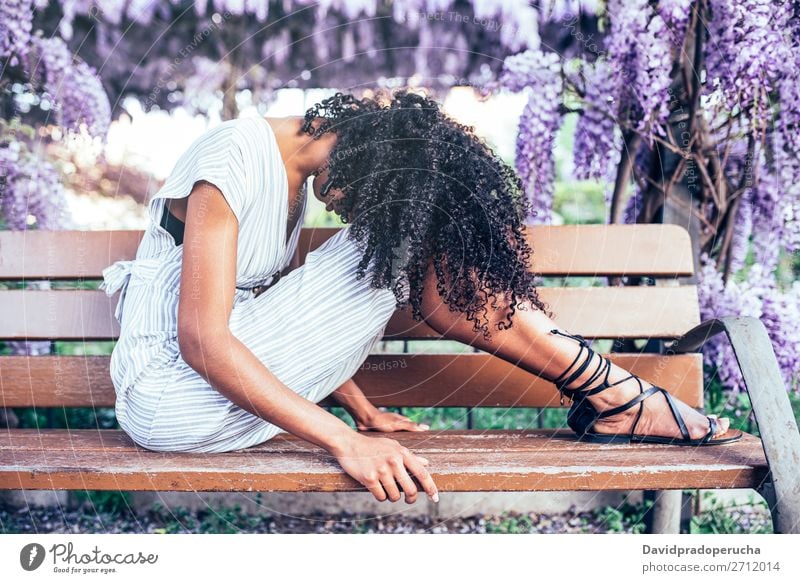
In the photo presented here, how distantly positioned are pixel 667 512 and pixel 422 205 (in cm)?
121

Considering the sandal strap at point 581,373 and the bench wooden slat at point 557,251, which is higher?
the bench wooden slat at point 557,251

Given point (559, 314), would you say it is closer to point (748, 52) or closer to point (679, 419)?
point (679, 419)

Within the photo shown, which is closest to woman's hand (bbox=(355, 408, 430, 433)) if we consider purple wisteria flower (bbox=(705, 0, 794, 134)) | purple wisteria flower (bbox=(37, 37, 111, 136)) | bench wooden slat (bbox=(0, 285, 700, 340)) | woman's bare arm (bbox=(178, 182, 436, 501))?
bench wooden slat (bbox=(0, 285, 700, 340))

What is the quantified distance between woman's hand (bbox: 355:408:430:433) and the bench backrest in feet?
0.43

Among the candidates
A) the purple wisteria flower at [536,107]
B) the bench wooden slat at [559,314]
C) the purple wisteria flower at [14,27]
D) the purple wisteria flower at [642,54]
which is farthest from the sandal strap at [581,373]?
the purple wisteria flower at [14,27]

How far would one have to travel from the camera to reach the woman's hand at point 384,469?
133cm

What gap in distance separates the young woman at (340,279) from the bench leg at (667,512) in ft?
1.60

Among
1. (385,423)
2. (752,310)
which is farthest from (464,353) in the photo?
(752,310)

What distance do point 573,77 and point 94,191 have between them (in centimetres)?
266

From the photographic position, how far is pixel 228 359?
55.1 inches

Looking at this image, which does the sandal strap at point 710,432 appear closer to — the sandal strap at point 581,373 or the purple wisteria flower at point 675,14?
the sandal strap at point 581,373

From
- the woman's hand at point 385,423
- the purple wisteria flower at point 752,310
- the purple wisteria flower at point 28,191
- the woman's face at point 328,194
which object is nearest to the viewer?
the woman's face at point 328,194
